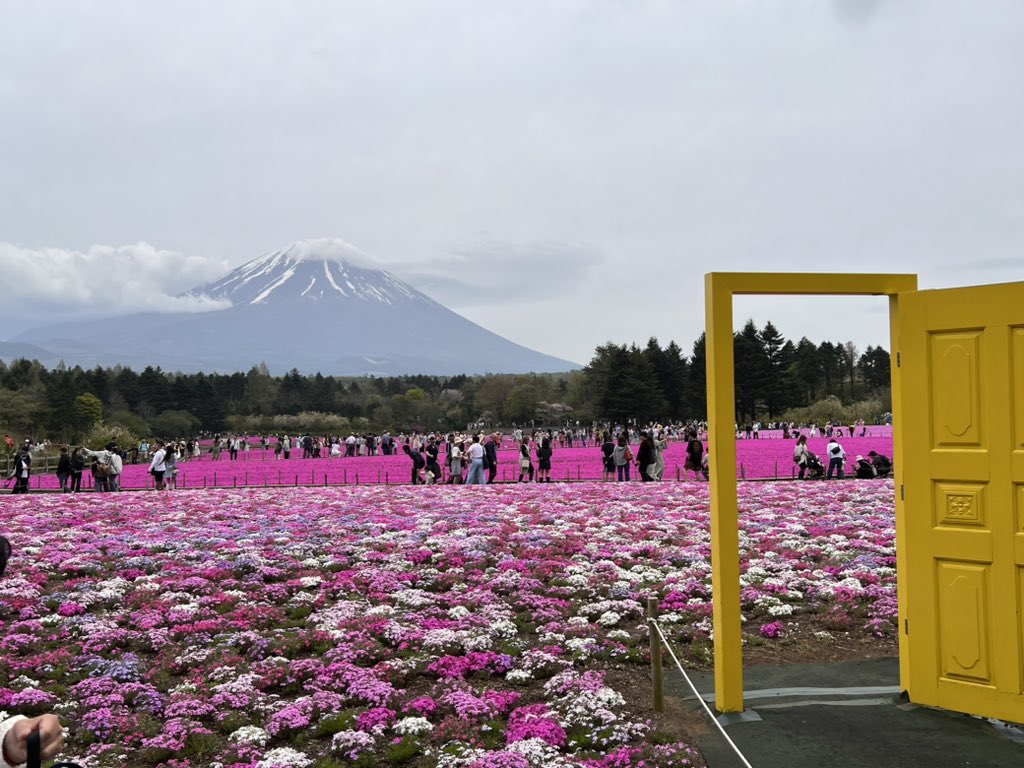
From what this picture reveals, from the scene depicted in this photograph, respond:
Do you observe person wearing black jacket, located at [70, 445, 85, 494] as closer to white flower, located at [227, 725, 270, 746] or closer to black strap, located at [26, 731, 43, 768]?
white flower, located at [227, 725, 270, 746]

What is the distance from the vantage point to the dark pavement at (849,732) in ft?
17.0

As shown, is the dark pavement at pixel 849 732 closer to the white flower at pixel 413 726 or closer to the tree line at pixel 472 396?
the white flower at pixel 413 726

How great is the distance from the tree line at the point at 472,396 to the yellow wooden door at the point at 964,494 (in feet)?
222

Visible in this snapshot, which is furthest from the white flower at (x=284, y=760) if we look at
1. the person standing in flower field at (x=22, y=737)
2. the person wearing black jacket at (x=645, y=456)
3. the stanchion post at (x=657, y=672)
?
the person wearing black jacket at (x=645, y=456)

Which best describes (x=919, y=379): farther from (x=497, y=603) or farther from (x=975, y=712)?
(x=497, y=603)

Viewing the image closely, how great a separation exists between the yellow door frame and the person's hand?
4457mm

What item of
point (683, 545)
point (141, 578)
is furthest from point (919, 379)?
point (141, 578)

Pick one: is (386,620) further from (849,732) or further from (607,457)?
(607,457)

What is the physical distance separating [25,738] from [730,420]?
4.66 m

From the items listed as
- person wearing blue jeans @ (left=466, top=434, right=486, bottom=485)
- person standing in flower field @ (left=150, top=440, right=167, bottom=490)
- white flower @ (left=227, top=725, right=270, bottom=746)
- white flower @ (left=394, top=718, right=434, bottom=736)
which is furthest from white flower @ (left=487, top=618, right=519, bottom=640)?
person standing in flower field @ (left=150, top=440, right=167, bottom=490)

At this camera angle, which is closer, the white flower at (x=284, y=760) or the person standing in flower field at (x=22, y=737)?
the person standing in flower field at (x=22, y=737)

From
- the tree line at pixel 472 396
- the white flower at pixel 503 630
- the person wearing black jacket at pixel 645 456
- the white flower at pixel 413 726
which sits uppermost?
the tree line at pixel 472 396

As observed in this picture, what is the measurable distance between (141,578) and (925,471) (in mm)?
9702

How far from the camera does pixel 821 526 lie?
14141 millimetres
